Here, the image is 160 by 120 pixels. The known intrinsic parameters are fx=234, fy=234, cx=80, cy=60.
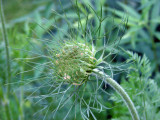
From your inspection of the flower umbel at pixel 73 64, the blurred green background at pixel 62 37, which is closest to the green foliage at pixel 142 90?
the blurred green background at pixel 62 37

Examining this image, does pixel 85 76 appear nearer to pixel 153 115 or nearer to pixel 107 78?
pixel 107 78

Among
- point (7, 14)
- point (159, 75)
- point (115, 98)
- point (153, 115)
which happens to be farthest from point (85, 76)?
point (7, 14)

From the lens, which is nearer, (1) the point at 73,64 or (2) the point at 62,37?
(1) the point at 73,64

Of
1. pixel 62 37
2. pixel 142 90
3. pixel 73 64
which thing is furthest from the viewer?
pixel 62 37

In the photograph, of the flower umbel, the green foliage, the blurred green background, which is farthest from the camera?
the blurred green background

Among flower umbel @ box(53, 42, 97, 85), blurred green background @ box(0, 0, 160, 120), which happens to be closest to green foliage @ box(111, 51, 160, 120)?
blurred green background @ box(0, 0, 160, 120)

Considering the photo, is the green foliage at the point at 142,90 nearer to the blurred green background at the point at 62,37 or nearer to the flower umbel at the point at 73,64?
the blurred green background at the point at 62,37

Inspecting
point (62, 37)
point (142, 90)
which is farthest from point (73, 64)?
point (62, 37)

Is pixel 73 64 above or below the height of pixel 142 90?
above

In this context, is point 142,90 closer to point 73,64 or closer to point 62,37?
point 73,64

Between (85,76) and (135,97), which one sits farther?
(135,97)

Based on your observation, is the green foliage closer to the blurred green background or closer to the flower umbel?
the blurred green background
